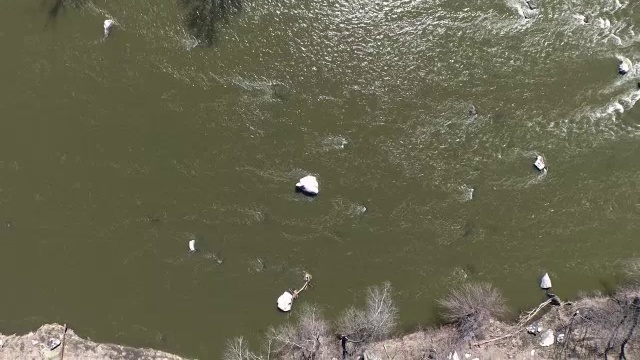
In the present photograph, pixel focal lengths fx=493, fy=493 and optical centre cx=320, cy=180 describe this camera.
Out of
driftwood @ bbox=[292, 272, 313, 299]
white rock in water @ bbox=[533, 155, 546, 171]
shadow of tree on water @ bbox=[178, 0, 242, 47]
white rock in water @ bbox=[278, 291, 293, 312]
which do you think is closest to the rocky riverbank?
white rock in water @ bbox=[278, 291, 293, 312]

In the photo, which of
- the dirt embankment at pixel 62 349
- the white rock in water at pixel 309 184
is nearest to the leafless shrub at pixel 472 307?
the white rock in water at pixel 309 184

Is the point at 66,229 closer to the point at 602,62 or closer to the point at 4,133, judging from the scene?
the point at 4,133

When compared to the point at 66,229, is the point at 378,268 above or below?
below

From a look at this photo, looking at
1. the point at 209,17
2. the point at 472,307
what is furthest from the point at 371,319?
the point at 209,17

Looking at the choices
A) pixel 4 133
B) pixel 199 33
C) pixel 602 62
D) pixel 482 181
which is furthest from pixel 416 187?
pixel 4 133

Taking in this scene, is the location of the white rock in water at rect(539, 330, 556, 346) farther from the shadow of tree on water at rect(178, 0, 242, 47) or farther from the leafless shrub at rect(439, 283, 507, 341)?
the shadow of tree on water at rect(178, 0, 242, 47)

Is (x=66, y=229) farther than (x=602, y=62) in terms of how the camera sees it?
Yes

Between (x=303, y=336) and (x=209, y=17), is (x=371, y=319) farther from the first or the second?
(x=209, y=17)

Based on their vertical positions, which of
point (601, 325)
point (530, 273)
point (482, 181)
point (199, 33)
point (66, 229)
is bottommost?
point (601, 325)
